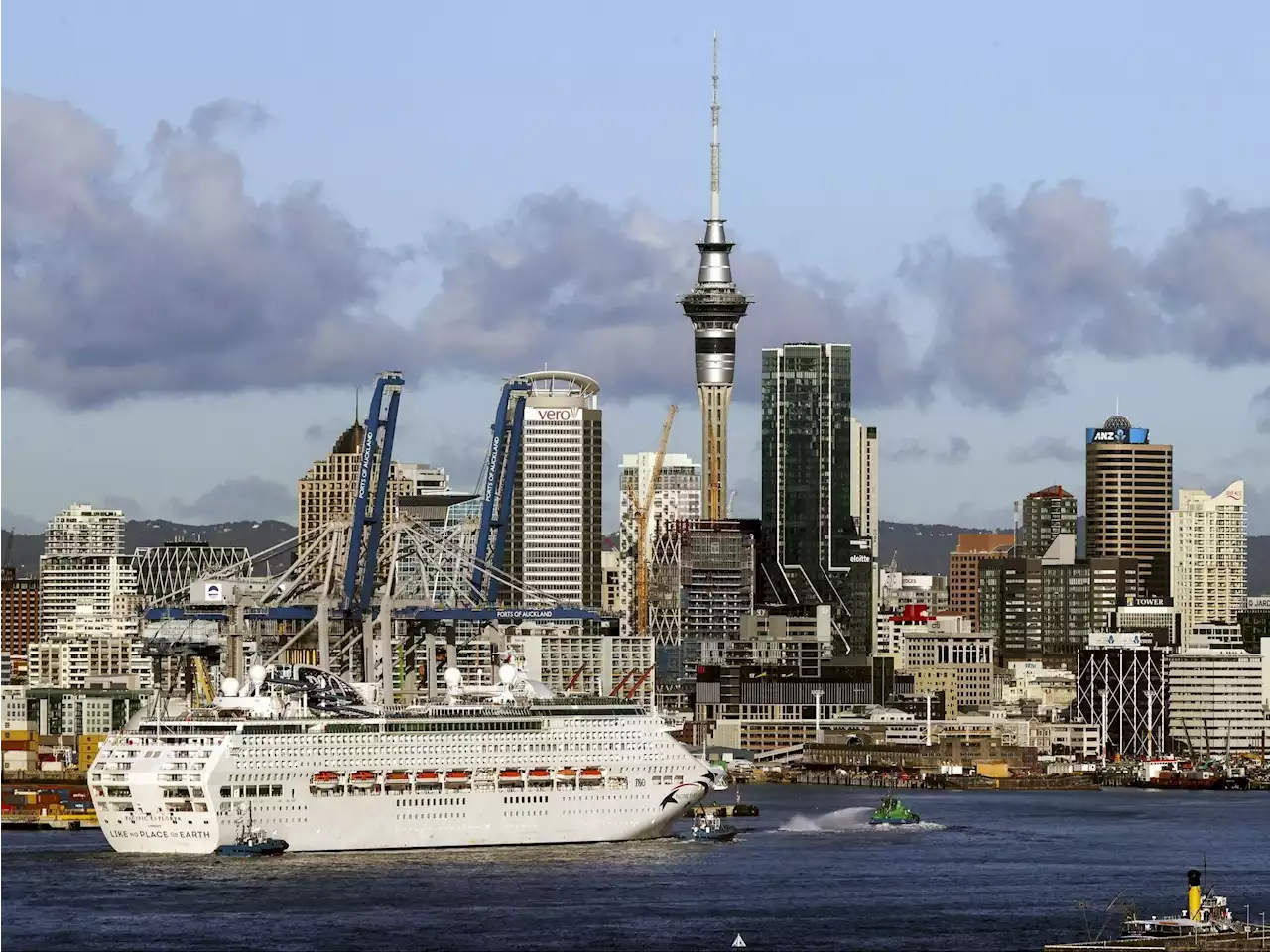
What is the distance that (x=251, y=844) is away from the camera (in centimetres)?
9281

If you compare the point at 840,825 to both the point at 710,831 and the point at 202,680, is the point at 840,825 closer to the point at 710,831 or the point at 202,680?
the point at 710,831

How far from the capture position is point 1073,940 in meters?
72.5

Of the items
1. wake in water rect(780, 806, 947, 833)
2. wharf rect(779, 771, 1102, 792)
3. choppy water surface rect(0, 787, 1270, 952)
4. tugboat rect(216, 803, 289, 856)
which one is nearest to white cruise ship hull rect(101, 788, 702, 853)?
tugboat rect(216, 803, 289, 856)

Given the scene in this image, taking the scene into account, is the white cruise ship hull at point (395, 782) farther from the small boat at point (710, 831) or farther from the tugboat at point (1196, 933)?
the tugboat at point (1196, 933)

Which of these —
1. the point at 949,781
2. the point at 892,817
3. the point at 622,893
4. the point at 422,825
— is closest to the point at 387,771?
the point at 422,825

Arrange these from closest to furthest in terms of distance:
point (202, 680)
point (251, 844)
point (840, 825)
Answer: point (251, 844), point (840, 825), point (202, 680)

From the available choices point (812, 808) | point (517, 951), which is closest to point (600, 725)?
point (517, 951)

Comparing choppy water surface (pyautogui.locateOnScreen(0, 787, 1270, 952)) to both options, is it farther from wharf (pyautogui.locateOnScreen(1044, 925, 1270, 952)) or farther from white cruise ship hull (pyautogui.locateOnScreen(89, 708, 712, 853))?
wharf (pyautogui.locateOnScreen(1044, 925, 1270, 952))

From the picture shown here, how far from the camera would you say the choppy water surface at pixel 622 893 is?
75.4 metres

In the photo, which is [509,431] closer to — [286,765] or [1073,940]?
[286,765]

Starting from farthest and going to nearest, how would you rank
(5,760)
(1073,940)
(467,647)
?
1. (467,647)
2. (5,760)
3. (1073,940)

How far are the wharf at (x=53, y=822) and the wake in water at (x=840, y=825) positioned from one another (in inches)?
1049

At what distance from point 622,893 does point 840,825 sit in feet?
129

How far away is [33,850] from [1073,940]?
43.8 meters
